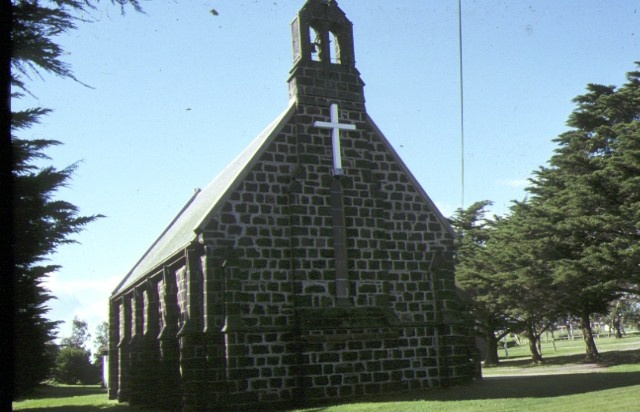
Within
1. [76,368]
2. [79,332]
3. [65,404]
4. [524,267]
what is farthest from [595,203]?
[79,332]

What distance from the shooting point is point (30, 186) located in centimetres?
1202

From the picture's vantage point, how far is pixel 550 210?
3691cm

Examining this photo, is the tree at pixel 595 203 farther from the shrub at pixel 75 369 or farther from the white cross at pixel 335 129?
the shrub at pixel 75 369

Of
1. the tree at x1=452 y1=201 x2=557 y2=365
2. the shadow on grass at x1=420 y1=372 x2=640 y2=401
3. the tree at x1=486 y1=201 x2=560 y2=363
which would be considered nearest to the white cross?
the shadow on grass at x1=420 y1=372 x2=640 y2=401

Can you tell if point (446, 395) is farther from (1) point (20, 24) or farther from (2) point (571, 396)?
(1) point (20, 24)

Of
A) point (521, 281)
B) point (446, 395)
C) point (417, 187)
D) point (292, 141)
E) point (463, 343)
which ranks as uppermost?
point (292, 141)

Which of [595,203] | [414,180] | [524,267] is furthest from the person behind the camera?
[524,267]

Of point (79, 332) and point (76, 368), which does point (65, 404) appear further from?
point (79, 332)

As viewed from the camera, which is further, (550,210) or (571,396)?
(550,210)

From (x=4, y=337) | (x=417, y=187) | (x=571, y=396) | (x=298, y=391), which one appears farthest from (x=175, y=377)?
(x=4, y=337)

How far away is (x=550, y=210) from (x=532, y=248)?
8.49 ft

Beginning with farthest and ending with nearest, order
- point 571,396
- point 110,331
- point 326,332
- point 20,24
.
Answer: point 110,331 < point 326,332 < point 571,396 < point 20,24

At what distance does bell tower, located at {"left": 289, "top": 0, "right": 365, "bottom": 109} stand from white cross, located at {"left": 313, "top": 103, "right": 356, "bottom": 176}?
1.70 feet

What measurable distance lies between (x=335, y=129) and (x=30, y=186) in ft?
34.3
